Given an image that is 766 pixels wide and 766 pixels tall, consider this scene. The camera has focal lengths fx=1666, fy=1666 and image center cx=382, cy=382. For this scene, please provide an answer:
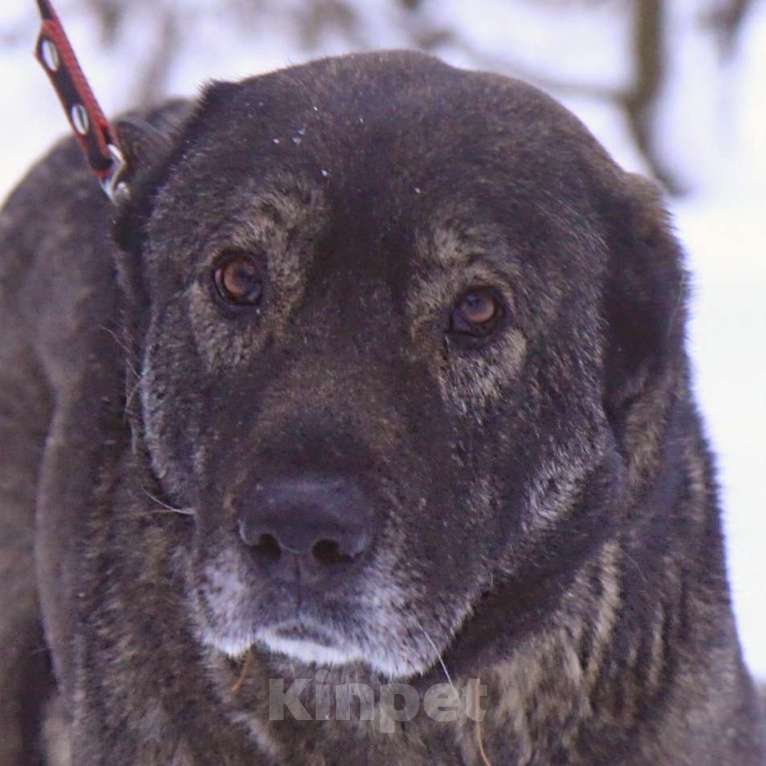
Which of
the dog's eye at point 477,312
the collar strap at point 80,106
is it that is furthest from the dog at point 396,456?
the collar strap at point 80,106

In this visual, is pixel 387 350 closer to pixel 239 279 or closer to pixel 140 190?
pixel 239 279

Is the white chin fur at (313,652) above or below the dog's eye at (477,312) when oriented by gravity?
below

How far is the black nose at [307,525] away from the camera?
8.64ft

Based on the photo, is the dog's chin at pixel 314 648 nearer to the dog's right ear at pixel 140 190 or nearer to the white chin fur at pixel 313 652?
the white chin fur at pixel 313 652

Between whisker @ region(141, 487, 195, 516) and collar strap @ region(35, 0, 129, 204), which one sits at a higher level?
collar strap @ region(35, 0, 129, 204)

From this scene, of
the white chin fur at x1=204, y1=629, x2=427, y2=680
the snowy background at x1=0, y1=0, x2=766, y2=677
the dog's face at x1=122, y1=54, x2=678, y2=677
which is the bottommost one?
the white chin fur at x1=204, y1=629, x2=427, y2=680

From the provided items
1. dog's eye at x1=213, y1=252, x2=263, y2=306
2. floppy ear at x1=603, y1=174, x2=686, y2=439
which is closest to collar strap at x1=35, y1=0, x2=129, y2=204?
→ dog's eye at x1=213, y1=252, x2=263, y2=306

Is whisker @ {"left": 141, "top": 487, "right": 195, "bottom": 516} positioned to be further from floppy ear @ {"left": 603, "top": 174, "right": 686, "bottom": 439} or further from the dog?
floppy ear @ {"left": 603, "top": 174, "right": 686, "bottom": 439}

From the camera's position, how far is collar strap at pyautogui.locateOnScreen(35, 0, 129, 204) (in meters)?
3.74

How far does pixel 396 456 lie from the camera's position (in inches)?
110

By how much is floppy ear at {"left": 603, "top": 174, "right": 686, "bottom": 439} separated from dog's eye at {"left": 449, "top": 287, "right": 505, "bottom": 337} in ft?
0.97

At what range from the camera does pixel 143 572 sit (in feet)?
11.1

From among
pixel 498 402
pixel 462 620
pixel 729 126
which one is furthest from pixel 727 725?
pixel 729 126

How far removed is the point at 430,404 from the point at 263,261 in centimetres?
40
